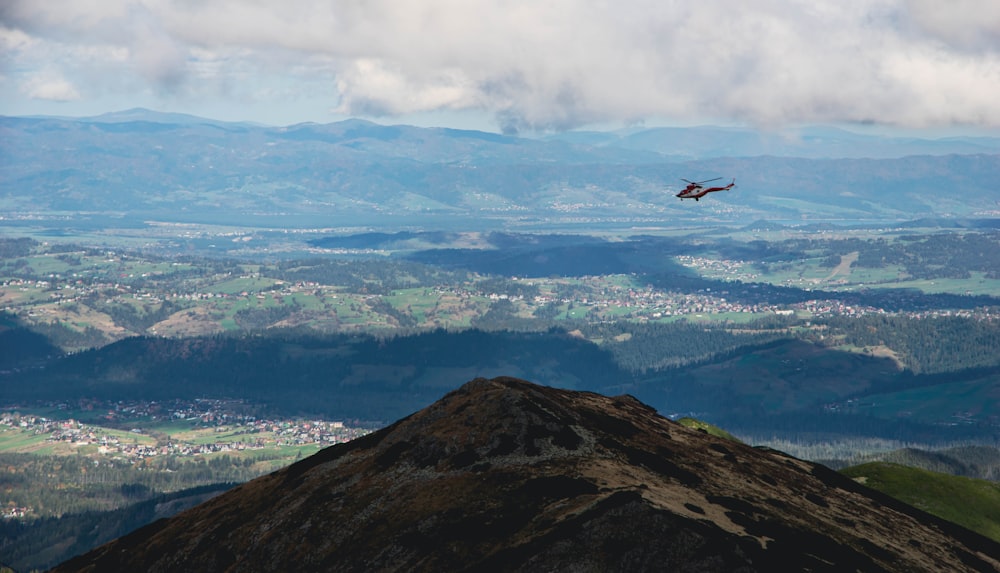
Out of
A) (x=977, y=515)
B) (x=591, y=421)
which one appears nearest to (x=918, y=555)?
(x=591, y=421)

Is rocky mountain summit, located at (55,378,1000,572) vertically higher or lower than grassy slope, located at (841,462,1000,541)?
higher

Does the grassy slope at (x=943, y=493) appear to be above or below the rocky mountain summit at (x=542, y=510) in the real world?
below

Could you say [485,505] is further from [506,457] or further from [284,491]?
[284,491]

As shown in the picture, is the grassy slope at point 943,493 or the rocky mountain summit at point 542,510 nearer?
the rocky mountain summit at point 542,510

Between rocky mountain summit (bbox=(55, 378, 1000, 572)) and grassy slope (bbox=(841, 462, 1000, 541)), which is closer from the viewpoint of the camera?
rocky mountain summit (bbox=(55, 378, 1000, 572))

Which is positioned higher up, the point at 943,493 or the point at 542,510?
the point at 542,510
